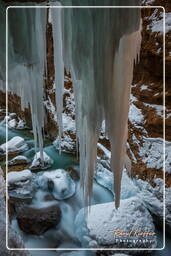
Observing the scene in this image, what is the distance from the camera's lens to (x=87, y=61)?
2.63 feet

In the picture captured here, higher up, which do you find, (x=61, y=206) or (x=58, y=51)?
(x=58, y=51)

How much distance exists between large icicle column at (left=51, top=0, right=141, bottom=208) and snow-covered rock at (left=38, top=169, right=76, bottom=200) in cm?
93

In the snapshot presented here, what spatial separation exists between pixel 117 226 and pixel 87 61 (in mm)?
998

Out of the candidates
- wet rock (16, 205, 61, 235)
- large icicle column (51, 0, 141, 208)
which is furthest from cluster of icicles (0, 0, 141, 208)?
wet rock (16, 205, 61, 235)

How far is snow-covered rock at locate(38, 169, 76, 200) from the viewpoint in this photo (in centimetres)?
179

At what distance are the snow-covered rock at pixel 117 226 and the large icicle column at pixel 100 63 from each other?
0.45 metres

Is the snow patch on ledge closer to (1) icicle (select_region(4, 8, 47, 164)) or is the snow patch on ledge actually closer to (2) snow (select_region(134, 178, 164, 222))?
(1) icicle (select_region(4, 8, 47, 164))

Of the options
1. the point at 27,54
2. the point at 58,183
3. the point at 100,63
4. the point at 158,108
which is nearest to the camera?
the point at 100,63

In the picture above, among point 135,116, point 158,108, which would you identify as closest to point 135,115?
point 135,116

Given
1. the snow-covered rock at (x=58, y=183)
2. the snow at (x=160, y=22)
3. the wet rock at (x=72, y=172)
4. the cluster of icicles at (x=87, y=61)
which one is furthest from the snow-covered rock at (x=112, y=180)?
the snow at (x=160, y=22)

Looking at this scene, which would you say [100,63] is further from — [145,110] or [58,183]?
[58,183]

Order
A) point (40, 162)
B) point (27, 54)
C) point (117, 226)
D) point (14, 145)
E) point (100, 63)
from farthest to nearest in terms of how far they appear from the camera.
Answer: point (40, 162)
point (14, 145)
point (117, 226)
point (27, 54)
point (100, 63)

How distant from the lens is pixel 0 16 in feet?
2.97

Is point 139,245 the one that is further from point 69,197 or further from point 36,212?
point 36,212
